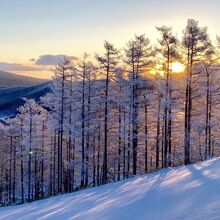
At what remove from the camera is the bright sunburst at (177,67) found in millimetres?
28636

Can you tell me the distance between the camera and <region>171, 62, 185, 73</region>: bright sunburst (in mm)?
28636

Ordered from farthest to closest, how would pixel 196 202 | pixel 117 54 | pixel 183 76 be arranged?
pixel 117 54, pixel 183 76, pixel 196 202

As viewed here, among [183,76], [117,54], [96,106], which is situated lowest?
[96,106]

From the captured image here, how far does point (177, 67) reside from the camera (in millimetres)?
29109

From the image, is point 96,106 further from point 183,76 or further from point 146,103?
point 183,76

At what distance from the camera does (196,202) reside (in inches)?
275

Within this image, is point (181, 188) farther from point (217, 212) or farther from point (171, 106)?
point (171, 106)

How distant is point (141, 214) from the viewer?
7547 millimetres

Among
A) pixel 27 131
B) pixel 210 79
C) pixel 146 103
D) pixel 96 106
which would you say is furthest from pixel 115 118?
pixel 27 131

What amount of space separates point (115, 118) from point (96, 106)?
212 cm

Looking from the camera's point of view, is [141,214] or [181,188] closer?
[141,214]

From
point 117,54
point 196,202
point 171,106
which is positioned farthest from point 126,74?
point 196,202

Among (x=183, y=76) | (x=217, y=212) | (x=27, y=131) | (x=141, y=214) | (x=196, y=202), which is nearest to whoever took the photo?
(x=217, y=212)

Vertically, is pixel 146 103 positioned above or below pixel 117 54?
below
